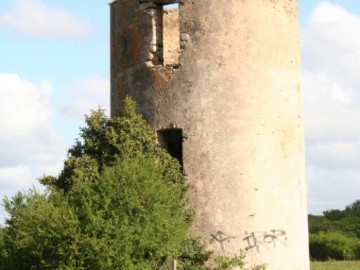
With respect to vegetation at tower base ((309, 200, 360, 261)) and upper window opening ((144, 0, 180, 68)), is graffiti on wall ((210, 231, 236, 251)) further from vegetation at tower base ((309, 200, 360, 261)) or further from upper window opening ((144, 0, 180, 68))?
vegetation at tower base ((309, 200, 360, 261))

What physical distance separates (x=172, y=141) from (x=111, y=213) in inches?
120

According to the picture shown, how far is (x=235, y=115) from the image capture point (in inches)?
597

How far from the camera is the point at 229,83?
50.1 ft

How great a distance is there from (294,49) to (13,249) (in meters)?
6.34

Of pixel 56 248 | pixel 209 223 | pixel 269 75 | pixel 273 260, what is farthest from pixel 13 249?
pixel 269 75

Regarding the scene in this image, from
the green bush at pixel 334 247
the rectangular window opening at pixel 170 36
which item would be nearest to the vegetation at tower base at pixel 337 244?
the green bush at pixel 334 247

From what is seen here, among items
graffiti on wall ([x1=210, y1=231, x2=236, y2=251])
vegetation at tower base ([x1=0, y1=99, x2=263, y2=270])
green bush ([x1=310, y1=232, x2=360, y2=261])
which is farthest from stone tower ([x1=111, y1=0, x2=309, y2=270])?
green bush ([x1=310, y1=232, x2=360, y2=261])

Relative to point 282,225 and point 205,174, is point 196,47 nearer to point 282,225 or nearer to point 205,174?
point 205,174

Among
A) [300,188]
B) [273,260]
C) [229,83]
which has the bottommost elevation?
[273,260]

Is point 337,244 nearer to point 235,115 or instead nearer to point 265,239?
point 265,239

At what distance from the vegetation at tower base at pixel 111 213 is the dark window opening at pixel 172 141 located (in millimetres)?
276

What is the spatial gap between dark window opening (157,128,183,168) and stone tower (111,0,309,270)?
0.02m

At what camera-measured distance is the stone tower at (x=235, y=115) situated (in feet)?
49.2

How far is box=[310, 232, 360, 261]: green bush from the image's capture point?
38.2 meters
